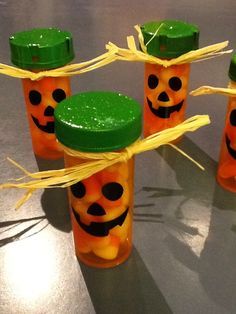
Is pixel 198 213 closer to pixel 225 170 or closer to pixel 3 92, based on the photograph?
pixel 225 170

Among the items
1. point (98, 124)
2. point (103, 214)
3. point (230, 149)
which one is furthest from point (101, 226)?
point (230, 149)

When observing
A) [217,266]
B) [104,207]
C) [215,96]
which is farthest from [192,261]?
[215,96]

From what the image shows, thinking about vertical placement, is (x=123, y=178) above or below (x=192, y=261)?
above

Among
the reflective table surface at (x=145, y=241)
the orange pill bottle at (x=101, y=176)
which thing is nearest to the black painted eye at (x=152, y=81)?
the reflective table surface at (x=145, y=241)

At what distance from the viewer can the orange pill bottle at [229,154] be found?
1.95 feet

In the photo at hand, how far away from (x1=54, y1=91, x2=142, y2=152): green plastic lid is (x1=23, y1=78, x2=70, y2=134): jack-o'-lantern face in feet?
0.66

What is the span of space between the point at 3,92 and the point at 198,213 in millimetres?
532

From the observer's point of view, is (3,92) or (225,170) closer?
(225,170)

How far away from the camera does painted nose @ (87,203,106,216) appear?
17.9 inches

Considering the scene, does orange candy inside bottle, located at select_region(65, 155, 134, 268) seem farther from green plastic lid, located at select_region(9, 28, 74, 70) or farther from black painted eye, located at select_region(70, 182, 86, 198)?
green plastic lid, located at select_region(9, 28, 74, 70)

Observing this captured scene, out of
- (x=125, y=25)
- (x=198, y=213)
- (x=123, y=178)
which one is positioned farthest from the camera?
(x=125, y=25)

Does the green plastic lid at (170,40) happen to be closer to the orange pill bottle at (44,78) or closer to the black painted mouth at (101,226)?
the orange pill bottle at (44,78)

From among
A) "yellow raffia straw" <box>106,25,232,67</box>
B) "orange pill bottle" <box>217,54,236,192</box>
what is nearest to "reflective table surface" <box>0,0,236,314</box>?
"orange pill bottle" <box>217,54,236,192</box>

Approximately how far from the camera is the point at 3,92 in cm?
89
